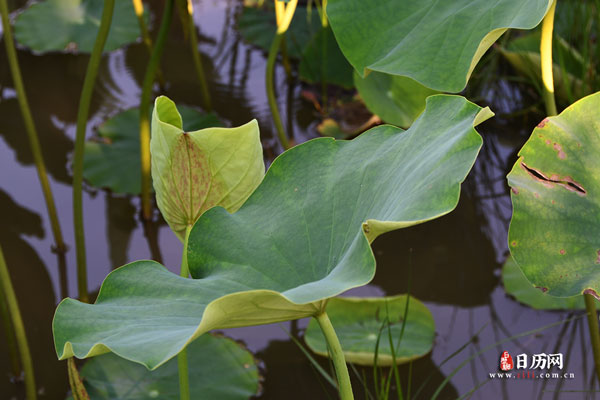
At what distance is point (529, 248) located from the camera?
0.86 m

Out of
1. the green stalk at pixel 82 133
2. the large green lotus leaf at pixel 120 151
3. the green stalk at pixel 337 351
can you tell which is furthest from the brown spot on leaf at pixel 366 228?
the large green lotus leaf at pixel 120 151

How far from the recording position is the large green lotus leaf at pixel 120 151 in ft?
5.93

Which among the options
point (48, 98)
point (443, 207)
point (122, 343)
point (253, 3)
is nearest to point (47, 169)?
point (48, 98)

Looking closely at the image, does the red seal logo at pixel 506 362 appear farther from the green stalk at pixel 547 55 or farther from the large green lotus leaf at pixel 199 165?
Result: the large green lotus leaf at pixel 199 165

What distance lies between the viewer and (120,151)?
188 centimetres

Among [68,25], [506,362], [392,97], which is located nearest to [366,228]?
[506,362]

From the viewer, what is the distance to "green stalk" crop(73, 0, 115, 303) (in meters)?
1.23

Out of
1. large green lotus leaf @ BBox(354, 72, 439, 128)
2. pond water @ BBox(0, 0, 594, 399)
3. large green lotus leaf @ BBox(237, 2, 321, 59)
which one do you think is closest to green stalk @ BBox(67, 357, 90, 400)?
pond water @ BBox(0, 0, 594, 399)

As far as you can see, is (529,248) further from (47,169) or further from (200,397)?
(47,169)

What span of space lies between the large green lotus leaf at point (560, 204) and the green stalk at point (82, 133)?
75 centimetres

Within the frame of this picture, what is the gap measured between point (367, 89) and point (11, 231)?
94cm

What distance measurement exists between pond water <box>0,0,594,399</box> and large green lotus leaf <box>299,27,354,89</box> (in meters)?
0.09

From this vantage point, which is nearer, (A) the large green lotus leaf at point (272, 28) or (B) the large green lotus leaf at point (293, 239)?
(B) the large green lotus leaf at point (293, 239)

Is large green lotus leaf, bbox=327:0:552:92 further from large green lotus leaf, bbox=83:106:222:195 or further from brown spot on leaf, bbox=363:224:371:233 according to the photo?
large green lotus leaf, bbox=83:106:222:195
